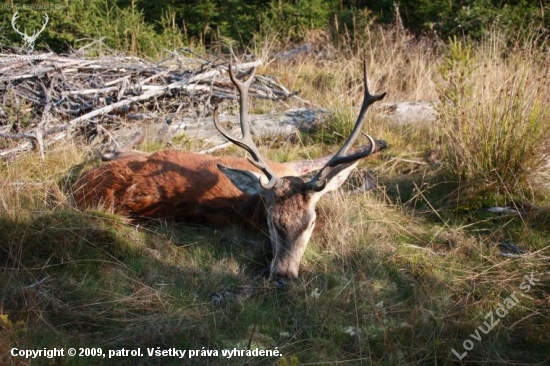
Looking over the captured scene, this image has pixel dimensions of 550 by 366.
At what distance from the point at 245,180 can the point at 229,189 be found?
49 centimetres

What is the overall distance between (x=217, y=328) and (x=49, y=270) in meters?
1.46

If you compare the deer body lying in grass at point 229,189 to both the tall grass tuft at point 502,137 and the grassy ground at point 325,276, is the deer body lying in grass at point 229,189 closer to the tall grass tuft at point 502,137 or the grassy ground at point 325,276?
the grassy ground at point 325,276

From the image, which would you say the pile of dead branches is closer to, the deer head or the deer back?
the deer back

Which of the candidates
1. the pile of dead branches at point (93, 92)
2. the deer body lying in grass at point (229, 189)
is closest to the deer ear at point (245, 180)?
the deer body lying in grass at point (229, 189)

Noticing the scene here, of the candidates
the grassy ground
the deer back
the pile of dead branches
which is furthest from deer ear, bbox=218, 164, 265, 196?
the pile of dead branches

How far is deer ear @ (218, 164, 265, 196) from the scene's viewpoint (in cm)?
506

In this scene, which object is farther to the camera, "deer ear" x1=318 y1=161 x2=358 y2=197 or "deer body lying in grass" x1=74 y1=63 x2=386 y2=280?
"deer ear" x1=318 y1=161 x2=358 y2=197

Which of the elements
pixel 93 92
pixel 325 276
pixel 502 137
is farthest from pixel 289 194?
pixel 93 92

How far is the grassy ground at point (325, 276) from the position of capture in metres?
3.59

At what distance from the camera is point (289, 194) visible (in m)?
4.79

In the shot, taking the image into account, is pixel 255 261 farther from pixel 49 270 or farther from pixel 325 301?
pixel 49 270

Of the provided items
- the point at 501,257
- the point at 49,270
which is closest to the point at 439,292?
the point at 501,257

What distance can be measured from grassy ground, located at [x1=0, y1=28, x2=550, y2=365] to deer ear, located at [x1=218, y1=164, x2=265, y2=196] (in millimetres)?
460

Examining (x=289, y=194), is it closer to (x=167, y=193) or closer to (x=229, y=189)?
(x=229, y=189)
